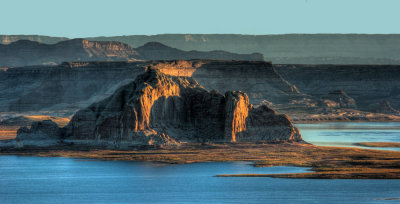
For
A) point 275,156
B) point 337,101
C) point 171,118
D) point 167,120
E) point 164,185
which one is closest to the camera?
point 164,185

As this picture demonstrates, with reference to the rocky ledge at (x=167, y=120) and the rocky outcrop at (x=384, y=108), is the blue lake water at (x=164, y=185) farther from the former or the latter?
the rocky outcrop at (x=384, y=108)

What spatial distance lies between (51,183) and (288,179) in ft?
51.7

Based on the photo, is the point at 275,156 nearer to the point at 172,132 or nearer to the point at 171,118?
the point at 172,132

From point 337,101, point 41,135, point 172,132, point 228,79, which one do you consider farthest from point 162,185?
point 228,79

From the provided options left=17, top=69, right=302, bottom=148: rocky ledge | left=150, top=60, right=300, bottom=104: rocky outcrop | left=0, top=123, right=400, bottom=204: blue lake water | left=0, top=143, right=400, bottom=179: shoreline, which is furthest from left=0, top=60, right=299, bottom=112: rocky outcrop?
left=0, top=123, right=400, bottom=204: blue lake water

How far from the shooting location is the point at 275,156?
72.1m

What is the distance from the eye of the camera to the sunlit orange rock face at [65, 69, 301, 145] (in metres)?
75.9

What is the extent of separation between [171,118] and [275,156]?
11.3 m

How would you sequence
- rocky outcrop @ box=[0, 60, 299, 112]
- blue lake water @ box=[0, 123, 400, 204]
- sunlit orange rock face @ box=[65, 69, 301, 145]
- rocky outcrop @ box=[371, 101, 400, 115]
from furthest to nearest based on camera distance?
rocky outcrop @ box=[371, 101, 400, 115], rocky outcrop @ box=[0, 60, 299, 112], sunlit orange rock face @ box=[65, 69, 301, 145], blue lake water @ box=[0, 123, 400, 204]

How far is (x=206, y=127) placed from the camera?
80188 millimetres

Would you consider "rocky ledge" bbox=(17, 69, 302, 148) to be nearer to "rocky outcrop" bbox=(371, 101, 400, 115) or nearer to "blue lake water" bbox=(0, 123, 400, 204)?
"blue lake water" bbox=(0, 123, 400, 204)

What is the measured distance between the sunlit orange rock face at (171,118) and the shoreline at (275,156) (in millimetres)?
1236

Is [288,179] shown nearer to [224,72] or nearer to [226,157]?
[226,157]

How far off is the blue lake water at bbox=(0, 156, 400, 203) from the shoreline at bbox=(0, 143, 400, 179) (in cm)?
157
